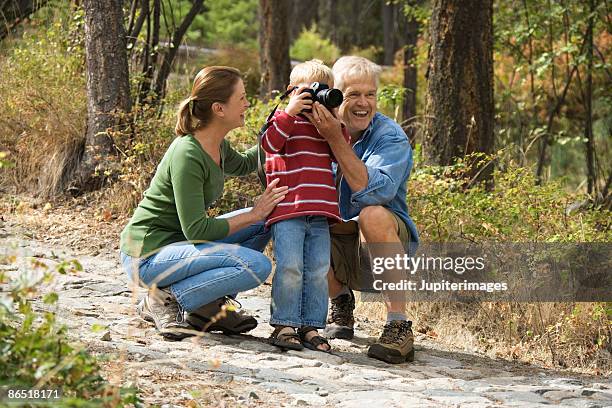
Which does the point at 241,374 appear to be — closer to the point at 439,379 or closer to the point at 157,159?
the point at 439,379

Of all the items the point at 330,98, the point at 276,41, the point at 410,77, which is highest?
the point at 410,77

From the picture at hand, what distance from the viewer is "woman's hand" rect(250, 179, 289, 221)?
4.72 m

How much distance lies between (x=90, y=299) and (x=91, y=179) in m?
2.51

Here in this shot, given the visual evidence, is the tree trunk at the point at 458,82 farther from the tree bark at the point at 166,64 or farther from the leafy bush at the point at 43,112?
the leafy bush at the point at 43,112

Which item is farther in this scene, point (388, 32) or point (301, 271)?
point (388, 32)

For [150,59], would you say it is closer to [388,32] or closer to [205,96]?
[205,96]

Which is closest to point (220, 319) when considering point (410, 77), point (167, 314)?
point (167, 314)

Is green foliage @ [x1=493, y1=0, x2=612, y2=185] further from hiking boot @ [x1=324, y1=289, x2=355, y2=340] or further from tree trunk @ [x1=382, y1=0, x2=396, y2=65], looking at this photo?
tree trunk @ [x1=382, y1=0, x2=396, y2=65]

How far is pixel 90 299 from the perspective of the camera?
5.61 m

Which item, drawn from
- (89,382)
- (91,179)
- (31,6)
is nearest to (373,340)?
(89,382)

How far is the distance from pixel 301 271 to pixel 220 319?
0.48 meters

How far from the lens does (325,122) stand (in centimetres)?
466

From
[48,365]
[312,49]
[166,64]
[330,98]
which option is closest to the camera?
[48,365]

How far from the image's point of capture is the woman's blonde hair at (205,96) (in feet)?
15.7
